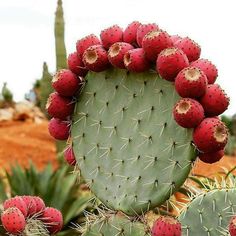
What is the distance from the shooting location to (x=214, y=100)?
2.85 metres

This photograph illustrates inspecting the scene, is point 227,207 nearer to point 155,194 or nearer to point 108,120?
point 155,194

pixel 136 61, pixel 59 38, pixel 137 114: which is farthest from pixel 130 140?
pixel 59 38

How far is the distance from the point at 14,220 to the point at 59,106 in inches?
24.2

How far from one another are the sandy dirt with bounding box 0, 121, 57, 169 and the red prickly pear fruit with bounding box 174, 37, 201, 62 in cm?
806

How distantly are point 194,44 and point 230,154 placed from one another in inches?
462

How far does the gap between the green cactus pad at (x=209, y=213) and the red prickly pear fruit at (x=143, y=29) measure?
71cm

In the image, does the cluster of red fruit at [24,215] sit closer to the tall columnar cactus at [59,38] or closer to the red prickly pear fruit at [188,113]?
the red prickly pear fruit at [188,113]

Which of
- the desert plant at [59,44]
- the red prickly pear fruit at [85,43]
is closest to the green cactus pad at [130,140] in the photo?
the red prickly pear fruit at [85,43]

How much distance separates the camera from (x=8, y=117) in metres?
16.8

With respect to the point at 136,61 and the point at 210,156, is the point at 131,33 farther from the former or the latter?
the point at 210,156

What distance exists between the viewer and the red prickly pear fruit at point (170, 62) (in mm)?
2859

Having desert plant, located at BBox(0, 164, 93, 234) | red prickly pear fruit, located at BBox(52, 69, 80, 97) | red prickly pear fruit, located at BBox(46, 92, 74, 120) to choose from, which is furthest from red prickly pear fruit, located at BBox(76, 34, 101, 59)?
desert plant, located at BBox(0, 164, 93, 234)

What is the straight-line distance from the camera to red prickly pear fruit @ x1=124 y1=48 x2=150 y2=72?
2.99 meters

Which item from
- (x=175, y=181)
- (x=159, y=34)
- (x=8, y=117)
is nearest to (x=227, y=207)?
(x=175, y=181)
